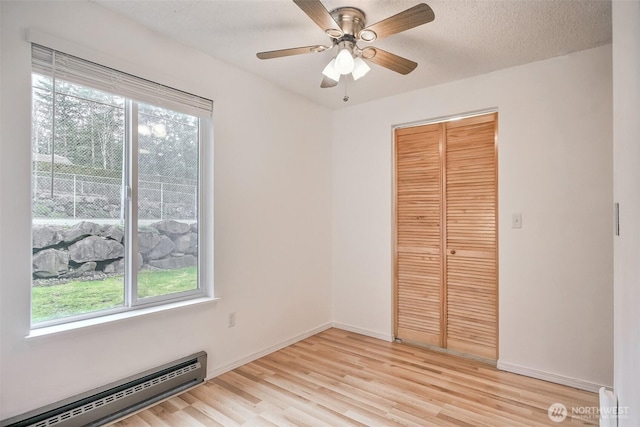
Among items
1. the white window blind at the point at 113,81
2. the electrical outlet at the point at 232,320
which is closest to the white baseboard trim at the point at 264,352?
the electrical outlet at the point at 232,320

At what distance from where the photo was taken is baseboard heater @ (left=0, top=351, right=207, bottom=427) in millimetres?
1769

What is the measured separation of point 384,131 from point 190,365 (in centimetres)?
276

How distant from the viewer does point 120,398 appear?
6.67 feet

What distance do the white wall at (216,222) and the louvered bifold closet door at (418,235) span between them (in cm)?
85

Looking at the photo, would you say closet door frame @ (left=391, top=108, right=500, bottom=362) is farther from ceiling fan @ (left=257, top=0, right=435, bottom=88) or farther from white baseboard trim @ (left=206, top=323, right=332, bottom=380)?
ceiling fan @ (left=257, top=0, right=435, bottom=88)

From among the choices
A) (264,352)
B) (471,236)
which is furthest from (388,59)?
(264,352)

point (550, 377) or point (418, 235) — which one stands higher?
point (418, 235)

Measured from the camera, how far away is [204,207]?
266cm

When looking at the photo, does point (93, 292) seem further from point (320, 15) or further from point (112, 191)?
point (320, 15)

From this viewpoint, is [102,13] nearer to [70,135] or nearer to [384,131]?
[70,135]

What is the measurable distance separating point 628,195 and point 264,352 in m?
2.77

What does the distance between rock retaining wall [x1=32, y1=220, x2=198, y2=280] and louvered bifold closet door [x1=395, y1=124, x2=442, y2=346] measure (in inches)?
79.4

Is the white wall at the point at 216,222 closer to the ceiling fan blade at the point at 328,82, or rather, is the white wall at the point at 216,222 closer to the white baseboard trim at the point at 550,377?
the ceiling fan blade at the point at 328,82

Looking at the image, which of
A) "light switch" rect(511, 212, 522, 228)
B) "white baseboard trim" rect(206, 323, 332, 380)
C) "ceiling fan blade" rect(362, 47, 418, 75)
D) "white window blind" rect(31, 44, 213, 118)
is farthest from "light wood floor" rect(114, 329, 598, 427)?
"ceiling fan blade" rect(362, 47, 418, 75)
